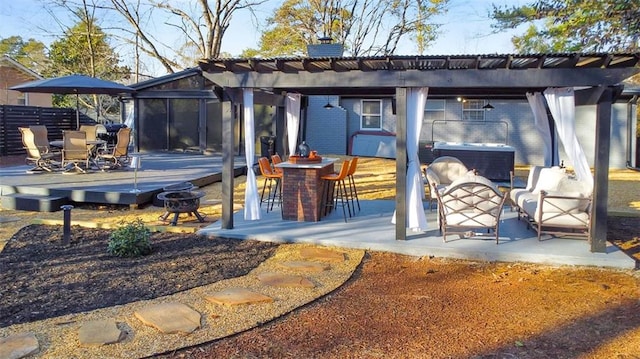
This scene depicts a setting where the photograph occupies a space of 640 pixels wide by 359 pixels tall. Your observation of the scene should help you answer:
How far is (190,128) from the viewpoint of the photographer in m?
16.9

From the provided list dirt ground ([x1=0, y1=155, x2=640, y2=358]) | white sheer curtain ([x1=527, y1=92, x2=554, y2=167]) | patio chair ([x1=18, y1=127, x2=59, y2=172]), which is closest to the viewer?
dirt ground ([x1=0, y1=155, x2=640, y2=358])

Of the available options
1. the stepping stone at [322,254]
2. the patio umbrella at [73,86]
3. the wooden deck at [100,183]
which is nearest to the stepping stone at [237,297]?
the stepping stone at [322,254]

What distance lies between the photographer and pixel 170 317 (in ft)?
11.8

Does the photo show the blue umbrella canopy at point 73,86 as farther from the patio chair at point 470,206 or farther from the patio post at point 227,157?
the patio chair at point 470,206

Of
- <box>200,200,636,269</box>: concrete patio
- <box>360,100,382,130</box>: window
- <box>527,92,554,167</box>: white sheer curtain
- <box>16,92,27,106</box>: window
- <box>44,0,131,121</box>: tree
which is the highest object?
<box>44,0,131,121</box>: tree

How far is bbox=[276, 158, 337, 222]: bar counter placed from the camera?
6.75 meters

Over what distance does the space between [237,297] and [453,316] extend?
171cm

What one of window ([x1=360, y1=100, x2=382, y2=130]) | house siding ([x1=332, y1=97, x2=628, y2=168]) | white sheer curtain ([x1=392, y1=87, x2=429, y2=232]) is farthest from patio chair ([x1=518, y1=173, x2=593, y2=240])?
window ([x1=360, y1=100, x2=382, y2=130])

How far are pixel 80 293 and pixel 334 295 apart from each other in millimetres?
2119

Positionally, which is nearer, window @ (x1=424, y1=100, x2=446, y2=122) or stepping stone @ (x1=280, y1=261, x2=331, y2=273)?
stepping stone @ (x1=280, y1=261, x2=331, y2=273)

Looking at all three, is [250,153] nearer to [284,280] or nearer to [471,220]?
[284,280]

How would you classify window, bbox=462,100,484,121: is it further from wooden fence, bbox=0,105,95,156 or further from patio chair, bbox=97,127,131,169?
wooden fence, bbox=0,105,95,156

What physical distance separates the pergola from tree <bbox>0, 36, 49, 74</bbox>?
28852 mm

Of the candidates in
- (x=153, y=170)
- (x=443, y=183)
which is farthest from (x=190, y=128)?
(x=443, y=183)
